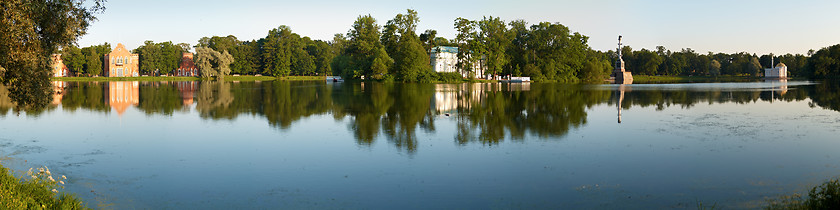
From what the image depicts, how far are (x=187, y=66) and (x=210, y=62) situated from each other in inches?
1001

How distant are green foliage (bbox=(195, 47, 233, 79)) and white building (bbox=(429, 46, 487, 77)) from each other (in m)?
45.8

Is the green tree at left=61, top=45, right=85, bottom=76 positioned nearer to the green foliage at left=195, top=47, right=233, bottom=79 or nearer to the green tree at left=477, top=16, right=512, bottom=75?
the green foliage at left=195, top=47, right=233, bottom=79

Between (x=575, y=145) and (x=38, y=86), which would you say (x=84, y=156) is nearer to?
(x=38, y=86)

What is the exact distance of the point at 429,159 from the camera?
1329 cm

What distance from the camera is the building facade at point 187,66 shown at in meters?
137

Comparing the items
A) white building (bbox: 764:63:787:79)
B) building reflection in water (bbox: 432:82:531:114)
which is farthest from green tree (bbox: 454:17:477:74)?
white building (bbox: 764:63:787:79)

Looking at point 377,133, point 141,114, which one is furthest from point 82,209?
point 141,114

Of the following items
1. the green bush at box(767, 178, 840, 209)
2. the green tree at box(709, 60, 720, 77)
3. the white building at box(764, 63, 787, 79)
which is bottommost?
Answer: the green bush at box(767, 178, 840, 209)

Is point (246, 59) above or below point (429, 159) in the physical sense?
above

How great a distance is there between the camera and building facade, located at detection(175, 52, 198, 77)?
137 metres

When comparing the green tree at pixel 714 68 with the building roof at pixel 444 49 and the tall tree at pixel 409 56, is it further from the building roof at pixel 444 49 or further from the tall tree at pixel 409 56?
the tall tree at pixel 409 56

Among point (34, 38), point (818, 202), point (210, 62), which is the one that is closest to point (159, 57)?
point (210, 62)

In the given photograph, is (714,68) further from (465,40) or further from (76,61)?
(76,61)

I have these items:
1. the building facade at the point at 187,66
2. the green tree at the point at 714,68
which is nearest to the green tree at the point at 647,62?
the green tree at the point at 714,68
